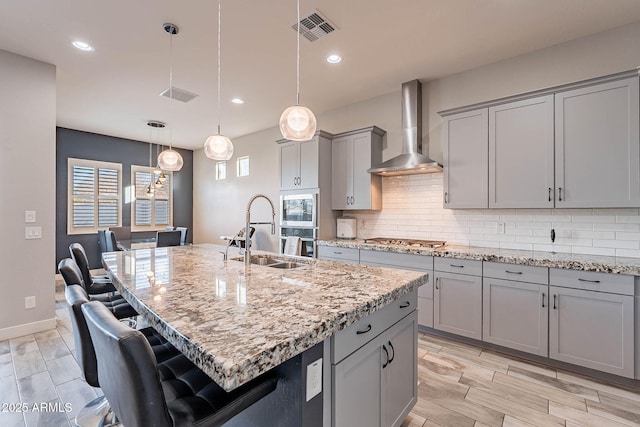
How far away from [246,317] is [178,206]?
7.27 m

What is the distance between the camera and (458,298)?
9.54 ft

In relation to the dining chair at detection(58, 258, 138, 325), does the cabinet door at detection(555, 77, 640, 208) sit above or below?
above

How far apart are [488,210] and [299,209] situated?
7.94ft

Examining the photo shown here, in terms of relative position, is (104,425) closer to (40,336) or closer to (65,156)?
(40,336)

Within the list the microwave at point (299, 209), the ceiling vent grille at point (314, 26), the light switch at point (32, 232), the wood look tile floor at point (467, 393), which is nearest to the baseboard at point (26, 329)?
the wood look tile floor at point (467, 393)

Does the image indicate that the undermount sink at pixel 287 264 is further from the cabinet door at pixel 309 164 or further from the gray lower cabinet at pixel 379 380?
the cabinet door at pixel 309 164

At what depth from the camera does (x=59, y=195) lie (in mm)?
5660

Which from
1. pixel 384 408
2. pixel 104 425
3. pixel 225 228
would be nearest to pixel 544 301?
pixel 384 408

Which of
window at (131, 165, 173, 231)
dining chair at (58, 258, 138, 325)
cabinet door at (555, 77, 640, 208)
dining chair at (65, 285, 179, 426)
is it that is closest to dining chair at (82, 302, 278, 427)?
dining chair at (65, 285, 179, 426)

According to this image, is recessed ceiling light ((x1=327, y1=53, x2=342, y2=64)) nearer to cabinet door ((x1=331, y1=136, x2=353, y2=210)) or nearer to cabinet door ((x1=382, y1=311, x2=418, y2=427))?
cabinet door ((x1=331, y1=136, x2=353, y2=210))

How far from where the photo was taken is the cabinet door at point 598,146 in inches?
92.9

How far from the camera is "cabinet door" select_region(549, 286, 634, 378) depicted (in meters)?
2.18

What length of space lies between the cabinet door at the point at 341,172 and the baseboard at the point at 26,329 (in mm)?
3626

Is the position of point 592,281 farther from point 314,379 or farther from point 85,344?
point 85,344
